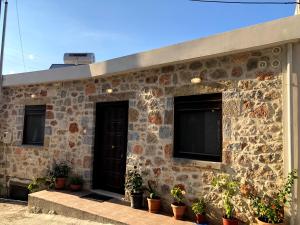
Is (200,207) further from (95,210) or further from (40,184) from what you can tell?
(40,184)

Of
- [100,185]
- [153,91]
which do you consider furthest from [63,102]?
[153,91]

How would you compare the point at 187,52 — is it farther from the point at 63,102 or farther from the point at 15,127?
the point at 15,127

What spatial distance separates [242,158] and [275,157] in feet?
1.67

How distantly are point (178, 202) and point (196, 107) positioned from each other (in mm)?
1767

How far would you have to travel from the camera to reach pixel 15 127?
868 centimetres

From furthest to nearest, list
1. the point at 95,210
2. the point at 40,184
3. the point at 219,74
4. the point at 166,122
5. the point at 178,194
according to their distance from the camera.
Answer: the point at 40,184, the point at 166,122, the point at 95,210, the point at 178,194, the point at 219,74

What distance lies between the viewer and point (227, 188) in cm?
469

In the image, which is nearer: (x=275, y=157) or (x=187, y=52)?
(x=275, y=157)

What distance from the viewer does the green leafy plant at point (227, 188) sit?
4438mm

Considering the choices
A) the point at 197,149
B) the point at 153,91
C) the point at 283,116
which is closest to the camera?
the point at 283,116

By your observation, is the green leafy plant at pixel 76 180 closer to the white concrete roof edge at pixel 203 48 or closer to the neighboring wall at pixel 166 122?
the neighboring wall at pixel 166 122

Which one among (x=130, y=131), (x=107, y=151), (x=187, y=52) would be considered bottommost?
(x=107, y=151)

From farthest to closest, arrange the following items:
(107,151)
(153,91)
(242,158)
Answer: (107,151)
(153,91)
(242,158)

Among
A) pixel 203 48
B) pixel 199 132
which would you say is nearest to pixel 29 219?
pixel 199 132
